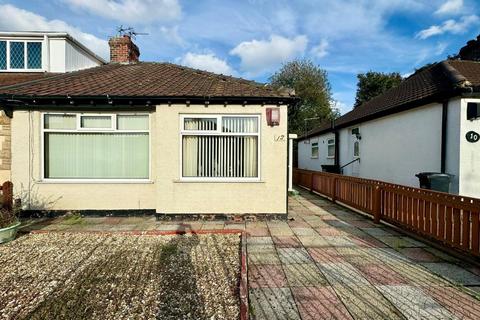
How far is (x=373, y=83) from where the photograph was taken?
34.2m

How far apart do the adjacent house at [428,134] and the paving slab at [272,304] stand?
6.63 m

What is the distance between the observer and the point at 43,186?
7.46 metres

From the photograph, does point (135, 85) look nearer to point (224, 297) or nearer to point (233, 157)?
point (233, 157)

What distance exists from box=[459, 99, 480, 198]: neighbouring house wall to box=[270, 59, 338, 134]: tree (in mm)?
24747

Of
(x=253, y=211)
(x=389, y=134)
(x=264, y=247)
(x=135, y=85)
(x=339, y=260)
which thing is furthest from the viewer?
(x=389, y=134)

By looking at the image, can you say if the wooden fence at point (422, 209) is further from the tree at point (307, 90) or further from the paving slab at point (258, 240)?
the tree at point (307, 90)

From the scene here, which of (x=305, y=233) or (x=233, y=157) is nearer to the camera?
(x=305, y=233)

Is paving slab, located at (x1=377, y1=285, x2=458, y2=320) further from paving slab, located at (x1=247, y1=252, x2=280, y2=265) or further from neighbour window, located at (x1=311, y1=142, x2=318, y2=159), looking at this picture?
neighbour window, located at (x1=311, y1=142, x2=318, y2=159)

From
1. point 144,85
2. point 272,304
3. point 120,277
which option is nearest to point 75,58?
point 144,85

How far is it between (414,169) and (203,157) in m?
7.07

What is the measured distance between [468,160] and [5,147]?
40.7ft

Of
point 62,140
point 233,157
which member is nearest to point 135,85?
point 62,140

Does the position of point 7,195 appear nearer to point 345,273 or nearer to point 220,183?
point 220,183

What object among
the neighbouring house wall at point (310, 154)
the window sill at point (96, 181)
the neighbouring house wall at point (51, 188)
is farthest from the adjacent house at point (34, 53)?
the neighbouring house wall at point (310, 154)
